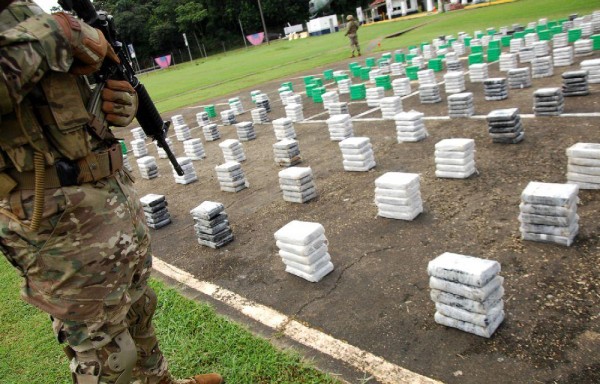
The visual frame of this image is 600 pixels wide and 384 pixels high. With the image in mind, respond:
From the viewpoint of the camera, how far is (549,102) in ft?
33.7

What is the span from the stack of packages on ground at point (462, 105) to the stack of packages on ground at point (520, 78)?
8.70 ft

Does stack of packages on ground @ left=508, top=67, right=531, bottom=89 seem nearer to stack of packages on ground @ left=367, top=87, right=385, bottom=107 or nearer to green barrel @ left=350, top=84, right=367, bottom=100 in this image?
stack of packages on ground @ left=367, top=87, right=385, bottom=107

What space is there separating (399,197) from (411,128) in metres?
4.14

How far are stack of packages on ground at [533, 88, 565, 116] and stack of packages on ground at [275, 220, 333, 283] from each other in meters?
7.17

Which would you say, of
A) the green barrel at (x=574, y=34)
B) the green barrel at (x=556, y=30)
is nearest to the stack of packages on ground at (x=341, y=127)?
the green barrel at (x=574, y=34)

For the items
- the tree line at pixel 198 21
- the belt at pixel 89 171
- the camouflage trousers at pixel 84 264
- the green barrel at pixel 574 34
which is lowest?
the green barrel at pixel 574 34

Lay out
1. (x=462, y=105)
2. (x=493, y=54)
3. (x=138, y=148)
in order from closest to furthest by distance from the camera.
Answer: (x=462, y=105)
(x=138, y=148)
(x=493, y=54)

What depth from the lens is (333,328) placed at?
5188mm

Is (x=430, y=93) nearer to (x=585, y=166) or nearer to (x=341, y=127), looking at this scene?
(x=341, y=127)

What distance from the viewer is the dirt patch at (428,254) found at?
4348 mm

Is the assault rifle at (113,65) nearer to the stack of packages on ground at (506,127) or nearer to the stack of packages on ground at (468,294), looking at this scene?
the stack of packages on ground at (468,294)

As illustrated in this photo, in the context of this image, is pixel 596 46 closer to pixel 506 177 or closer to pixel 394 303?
pixel 506 177

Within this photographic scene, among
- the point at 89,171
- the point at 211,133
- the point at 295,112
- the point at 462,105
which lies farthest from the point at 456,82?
the point at 89,171

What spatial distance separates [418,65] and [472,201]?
44.4 feet
